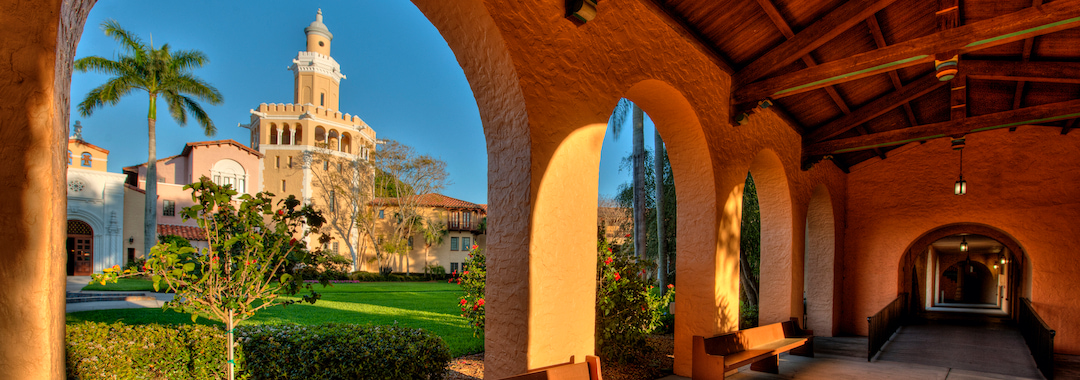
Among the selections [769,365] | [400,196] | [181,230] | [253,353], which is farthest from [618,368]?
[400,196]

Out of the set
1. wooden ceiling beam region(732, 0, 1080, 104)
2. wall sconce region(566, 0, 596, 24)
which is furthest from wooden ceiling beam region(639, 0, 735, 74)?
wall sconce region(566, 0, 596, 24)

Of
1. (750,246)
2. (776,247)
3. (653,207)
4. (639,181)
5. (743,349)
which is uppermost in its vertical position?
(639,181)

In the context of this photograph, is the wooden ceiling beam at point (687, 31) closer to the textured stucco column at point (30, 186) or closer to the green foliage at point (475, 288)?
the green foliage at point (475, 288)

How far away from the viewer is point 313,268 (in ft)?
14.1

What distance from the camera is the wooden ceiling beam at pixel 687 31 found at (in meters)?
4.94

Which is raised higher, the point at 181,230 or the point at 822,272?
the point at 822,272

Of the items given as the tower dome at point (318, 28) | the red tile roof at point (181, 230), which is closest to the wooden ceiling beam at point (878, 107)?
the red tile roof at point (181, 230)

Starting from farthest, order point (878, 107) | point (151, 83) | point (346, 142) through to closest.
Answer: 1. point (346, 142)
2. point (151, 83)
3. point (878, 107)

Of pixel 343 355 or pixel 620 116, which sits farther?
pixel 620 116

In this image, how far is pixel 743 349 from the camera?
21.0 feet

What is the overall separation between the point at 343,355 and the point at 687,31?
15.6 ft

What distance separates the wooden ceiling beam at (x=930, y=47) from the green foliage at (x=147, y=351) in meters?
6.67

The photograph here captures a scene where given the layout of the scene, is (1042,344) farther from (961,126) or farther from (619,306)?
(619,306)

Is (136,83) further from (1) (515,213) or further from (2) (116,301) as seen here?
(1) (515,213)
